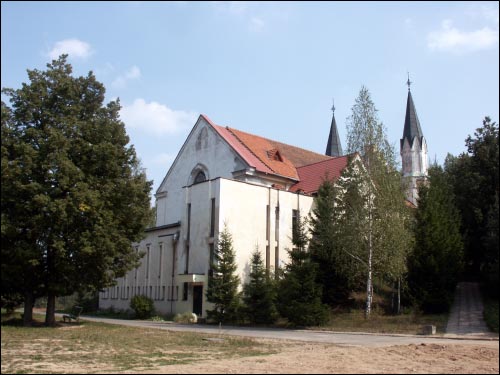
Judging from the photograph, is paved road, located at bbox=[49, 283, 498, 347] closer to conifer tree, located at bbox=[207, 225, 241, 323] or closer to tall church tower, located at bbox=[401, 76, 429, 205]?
conifer tree, located at bbox=[207, 225, 241, 323]

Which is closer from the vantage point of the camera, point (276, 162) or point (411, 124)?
point (276, 162)

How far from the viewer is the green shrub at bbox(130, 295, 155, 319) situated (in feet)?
118

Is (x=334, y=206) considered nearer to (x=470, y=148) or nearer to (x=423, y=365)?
(x=470, y=148)

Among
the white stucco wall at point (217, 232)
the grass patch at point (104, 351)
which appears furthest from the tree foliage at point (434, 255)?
the grass patch at point (104, 351)

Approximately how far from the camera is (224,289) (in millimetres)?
30109

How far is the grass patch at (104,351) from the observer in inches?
440

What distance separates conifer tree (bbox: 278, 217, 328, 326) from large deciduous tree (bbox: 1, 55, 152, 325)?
27.2 feet

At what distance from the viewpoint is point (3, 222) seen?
2141cm

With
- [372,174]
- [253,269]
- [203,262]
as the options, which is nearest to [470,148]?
[372,174]

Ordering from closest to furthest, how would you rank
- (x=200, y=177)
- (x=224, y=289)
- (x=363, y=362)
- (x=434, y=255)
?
(x=363, y=362) → (x=224, y=289) → (x=434, y=255) → (x=200, y=177)

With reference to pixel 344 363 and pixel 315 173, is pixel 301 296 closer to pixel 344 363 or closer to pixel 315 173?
pixel 344 363

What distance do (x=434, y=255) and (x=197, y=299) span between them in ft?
51.5

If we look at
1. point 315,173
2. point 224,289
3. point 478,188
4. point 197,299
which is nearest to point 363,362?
point 224,289

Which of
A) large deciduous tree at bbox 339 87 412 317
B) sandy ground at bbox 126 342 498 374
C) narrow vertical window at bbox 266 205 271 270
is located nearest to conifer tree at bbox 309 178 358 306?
large deciduous tree at bbox 339 87 412 317
